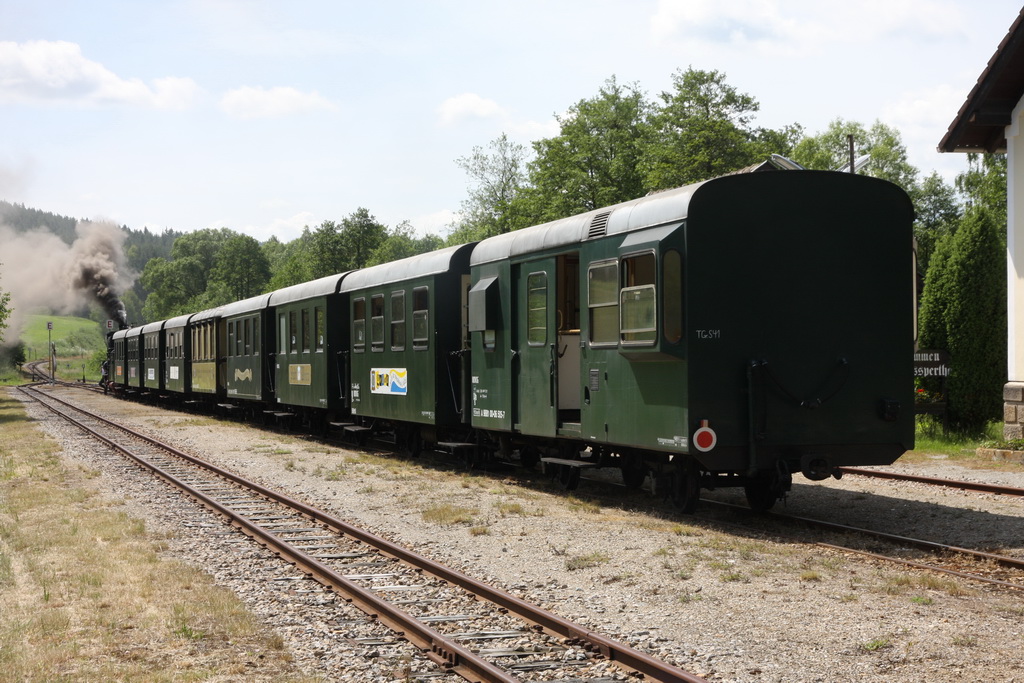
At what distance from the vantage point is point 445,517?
442 inches

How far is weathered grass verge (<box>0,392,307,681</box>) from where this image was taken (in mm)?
5973

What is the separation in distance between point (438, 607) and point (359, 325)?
1231 cm

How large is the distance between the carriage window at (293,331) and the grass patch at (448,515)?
37.7ft

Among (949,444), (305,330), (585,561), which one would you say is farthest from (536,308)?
(305,330)

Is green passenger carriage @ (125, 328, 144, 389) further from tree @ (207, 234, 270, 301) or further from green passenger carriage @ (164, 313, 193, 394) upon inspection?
tree @ (207, 234, 270, 301)

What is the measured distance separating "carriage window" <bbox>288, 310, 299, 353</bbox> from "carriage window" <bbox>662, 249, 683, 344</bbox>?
13.9m

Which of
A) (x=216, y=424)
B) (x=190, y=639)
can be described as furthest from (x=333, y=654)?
(x=216, y=424)

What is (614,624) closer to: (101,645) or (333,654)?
(333,654)

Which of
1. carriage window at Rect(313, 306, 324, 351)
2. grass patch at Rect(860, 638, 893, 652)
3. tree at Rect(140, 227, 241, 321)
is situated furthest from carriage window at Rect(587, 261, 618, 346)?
tree at Rect(140, 227, 241, 321)

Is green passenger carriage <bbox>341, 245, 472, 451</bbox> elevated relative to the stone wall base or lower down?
elevated

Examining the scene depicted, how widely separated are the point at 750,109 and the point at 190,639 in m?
51.8

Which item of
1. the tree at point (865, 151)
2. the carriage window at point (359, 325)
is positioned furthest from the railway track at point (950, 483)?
the tree at point (865, 151)

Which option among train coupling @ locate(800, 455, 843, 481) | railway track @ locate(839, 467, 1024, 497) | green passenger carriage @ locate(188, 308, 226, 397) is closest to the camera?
train coupling @ locate(800, 455, 843, 481)

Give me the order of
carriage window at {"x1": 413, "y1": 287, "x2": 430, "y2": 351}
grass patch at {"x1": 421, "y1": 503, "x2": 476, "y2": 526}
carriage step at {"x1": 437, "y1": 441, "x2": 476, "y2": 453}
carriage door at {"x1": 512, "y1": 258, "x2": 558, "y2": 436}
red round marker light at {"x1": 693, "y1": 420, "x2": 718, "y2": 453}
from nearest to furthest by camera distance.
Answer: red round marker light at {"x1": 693, "y1": 420, "x2": 718, "y2": 453} → grass patch at {"x1": 421, "y1": 503, "x2": 476, "y2": 526} → carriage door at {"x1": 512, "y1": 258, "x2": 558, "y2": 436} → carriage step at {"x1": 437, "y1": 441, "x2": 476, "y2": 453} → carriage window at {"x1": 413, "y1": 287, "x2": 430, "y2": 351}
